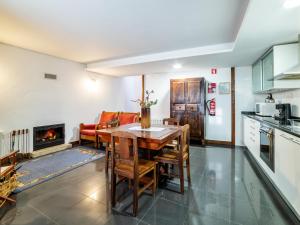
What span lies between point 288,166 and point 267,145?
0.73m

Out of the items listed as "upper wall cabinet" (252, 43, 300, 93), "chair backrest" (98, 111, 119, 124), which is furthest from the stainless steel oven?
"chair backrest" (98, 111, 119, 124)

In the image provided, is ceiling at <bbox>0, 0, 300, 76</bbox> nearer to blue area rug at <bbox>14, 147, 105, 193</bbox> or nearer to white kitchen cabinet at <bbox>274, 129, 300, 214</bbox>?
white kitchen cabinet at <bbox>274, 129, 300, 214</bbox>

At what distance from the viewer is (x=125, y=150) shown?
1.96 metres

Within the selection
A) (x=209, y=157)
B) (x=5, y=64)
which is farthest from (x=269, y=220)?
(x=5, y=64)

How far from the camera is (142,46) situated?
11.6 ft

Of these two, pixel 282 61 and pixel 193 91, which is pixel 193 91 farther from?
pixel 282 61

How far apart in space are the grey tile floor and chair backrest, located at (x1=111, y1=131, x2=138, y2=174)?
54 centimetres

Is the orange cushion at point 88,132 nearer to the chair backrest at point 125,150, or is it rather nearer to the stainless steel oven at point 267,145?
the chair backrest at point 125,150

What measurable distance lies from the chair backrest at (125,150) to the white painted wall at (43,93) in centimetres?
300

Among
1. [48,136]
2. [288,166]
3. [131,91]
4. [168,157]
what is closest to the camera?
[288,166]

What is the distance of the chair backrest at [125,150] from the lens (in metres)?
1.85

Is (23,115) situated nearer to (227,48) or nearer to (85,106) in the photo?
(85,106)

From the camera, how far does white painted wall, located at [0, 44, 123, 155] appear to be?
11.4ft

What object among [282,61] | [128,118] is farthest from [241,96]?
[128,118]
